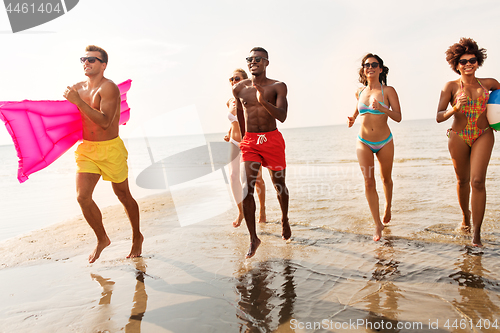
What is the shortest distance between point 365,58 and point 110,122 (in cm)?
Result: 368

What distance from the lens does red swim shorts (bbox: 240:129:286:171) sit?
4.54 m

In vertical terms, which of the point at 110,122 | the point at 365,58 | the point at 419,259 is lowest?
the point at 419,259

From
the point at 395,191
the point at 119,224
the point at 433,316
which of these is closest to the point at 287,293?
the point at 433,316

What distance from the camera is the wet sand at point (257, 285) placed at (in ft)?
9.08

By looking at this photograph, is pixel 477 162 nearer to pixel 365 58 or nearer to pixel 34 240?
pixel 365 58

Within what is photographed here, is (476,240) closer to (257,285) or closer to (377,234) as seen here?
(377,234)

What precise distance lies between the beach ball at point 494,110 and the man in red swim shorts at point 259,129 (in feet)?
8.66

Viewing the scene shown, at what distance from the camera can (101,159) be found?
421 cm

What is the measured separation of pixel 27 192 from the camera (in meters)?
11.0

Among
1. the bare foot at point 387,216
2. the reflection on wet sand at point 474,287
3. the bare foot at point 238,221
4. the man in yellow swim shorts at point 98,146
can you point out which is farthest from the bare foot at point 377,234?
the man in yellow swim shorts at point 98,146

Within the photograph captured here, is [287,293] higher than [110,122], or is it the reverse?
[110,122]

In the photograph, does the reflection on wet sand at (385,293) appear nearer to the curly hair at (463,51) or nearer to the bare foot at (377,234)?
the bare foot at (377,234)

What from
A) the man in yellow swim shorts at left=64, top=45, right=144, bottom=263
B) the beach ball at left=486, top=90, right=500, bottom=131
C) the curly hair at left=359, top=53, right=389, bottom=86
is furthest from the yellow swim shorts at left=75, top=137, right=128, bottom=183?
the beach ball at left=486, top=90, right=500, bottom=131

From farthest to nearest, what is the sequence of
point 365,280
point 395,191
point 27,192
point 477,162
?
point 27,192 → point 395,191 → point 477,162 → point 365,280
